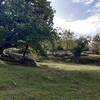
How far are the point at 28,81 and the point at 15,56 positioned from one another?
2121cm

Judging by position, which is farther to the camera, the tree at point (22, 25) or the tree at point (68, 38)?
the tree at point (68, 38)

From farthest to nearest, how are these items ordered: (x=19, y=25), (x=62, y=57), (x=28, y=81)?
(x=62, y=57)
(x=19, y=25)
(x=28, y=81)

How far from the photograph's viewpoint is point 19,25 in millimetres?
28062

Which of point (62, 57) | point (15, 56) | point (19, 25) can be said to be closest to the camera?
point (19, 25)

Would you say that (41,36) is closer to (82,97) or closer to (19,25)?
(19,25)

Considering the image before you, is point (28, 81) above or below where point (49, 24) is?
below

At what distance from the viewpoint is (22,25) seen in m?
27.9

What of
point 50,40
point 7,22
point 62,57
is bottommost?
point 62,57

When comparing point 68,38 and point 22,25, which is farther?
point 68,38

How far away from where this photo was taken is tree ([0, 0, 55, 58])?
28438 millimetres

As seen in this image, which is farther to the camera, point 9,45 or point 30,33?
point 9,45

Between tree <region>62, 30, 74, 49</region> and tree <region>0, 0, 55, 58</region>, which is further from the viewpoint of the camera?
tree <region>62, 30, 74, 49</region>

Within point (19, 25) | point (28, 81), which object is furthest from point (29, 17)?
point (28, 81)

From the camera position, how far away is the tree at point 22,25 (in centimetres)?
2844
